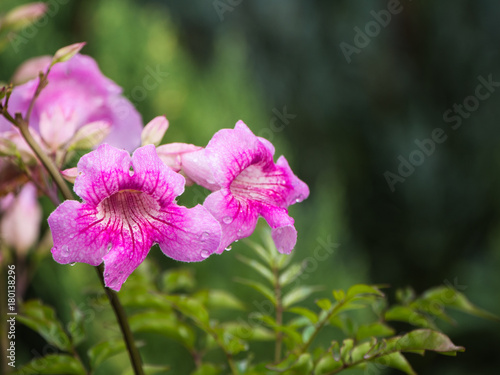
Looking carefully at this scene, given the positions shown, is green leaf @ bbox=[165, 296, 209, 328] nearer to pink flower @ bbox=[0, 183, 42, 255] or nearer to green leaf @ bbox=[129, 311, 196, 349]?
green leaf @ bbox=[129, 311, 196, 349]

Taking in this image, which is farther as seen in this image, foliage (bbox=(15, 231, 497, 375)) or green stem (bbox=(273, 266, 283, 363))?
green stem (bbox=(273, 266, 283, 363))

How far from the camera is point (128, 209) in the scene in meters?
0.35

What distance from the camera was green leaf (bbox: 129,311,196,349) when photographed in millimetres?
446

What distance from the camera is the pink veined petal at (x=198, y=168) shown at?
1.16 ft

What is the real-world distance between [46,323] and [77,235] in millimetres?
156

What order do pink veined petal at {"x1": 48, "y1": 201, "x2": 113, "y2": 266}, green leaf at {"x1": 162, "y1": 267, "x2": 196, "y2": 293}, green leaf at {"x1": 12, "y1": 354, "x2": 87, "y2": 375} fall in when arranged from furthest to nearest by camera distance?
1. green leaf at {"x1": 162, "y1": 267, "x2": 196, "y2": 293}
2. green leaf at {"x1": 12, "y1": 354, "x2": 87, "y2": 375}
3. pink veined petal at {"x1": 48, "y1": 201, "x2": 113, "y2": 266}

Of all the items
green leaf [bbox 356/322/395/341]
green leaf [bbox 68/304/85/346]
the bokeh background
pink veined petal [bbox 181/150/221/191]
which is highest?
pink veined petal [bbox 181/150/221/191]

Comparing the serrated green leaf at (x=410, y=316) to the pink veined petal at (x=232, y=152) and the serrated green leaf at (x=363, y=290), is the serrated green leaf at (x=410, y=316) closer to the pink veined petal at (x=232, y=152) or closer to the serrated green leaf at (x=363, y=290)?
the serrated green leaf at (x=363, y=290)

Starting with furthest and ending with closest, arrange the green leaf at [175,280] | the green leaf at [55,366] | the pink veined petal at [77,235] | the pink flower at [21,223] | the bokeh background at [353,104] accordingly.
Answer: the bokeh background at [353,104], the pink flower at [21,223], the green leaf at [175,280], the green leaf at [55,366], the pink veined petal at [77,235]

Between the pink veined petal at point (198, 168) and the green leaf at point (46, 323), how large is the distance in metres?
0.16

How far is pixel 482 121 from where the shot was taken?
3.12 metres

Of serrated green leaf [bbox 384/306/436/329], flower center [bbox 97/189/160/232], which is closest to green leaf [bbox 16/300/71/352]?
flower center [bbox 97/189/160/232]

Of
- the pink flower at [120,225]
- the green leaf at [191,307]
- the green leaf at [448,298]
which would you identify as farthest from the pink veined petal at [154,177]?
the green leaf at [448,298]

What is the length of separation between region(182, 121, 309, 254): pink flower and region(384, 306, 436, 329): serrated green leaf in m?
0.13
